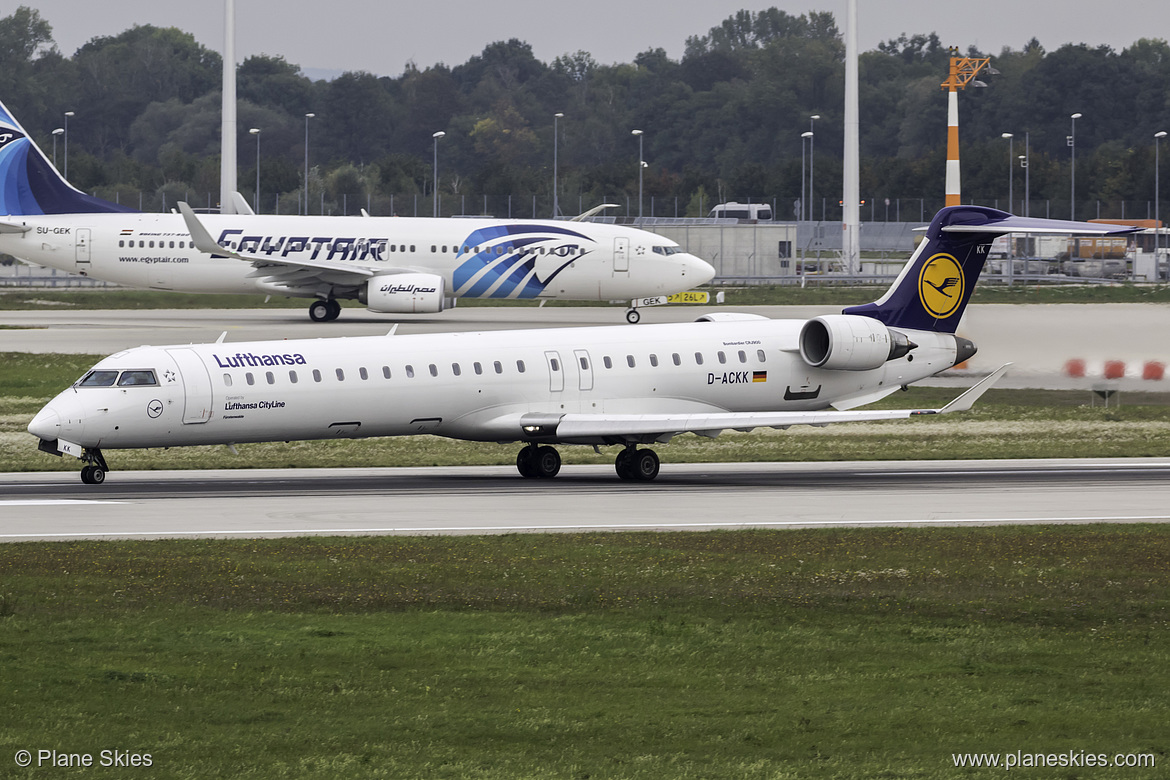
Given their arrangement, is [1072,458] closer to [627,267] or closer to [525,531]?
[525,531]

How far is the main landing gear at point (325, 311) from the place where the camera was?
63625mm

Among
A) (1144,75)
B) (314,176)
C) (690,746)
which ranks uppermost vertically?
(1144,75)

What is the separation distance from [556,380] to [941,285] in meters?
9.60

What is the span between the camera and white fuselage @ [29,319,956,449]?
29109mm

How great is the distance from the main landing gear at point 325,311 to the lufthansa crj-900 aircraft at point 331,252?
0.05 metres

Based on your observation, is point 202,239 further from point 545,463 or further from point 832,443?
point 545,463

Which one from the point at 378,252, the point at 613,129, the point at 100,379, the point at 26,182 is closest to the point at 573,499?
the point at 100,379

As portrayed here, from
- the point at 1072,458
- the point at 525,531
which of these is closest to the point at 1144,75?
the point at 1072,458

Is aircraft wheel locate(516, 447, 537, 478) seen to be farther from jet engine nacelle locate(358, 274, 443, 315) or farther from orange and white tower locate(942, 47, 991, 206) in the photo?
orange and white tower locate(942, 47, 991, 206)

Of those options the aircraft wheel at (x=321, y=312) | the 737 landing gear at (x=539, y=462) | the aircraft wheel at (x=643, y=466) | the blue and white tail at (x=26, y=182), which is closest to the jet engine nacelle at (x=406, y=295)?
the aircraft wheel at (x=321, y=312)

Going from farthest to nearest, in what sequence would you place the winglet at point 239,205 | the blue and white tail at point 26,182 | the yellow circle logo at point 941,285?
1. the winglet at point 239,205
2. the blue and white tail at point 26,182
3. the yellow circle logo at point 941,285

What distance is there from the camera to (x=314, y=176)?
137375 mm

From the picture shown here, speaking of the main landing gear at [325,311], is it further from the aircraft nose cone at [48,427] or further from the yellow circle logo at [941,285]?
the aircraft nose cone at [48,427]

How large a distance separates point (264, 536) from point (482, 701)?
10.8 meters
